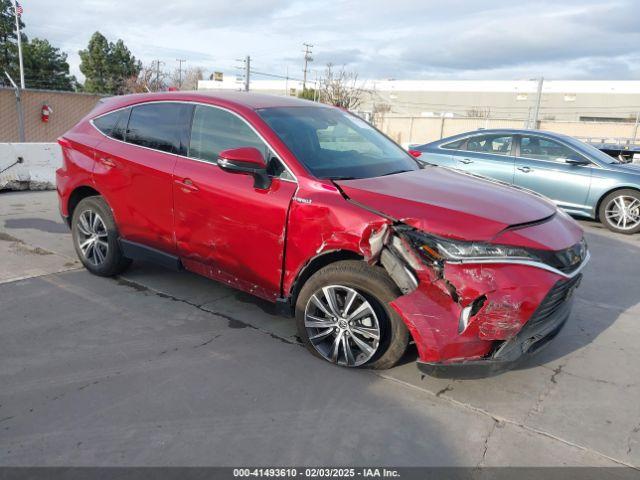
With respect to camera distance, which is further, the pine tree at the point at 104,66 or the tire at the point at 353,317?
the pine tree at the point at 104,66

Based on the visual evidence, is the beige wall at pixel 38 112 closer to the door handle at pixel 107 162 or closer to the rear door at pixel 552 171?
the door handle at pixel 107 162

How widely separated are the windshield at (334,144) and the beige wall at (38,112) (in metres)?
13.7

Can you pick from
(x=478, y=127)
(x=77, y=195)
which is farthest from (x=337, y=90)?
(x=77, y=195)

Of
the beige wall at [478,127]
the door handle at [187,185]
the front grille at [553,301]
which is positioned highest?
the beige wall at [478,127]

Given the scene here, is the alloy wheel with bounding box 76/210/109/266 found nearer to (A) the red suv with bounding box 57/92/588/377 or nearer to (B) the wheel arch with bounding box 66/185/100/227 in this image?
(A) the red suv with bounding box 57/92/588/377

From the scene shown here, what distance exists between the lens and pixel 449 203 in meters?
3.16

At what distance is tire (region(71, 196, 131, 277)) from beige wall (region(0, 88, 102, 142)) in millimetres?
12047

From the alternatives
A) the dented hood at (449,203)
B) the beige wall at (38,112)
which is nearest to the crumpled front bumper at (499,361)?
the dented hood at (449,203)

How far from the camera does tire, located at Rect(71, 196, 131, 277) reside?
15.5 feet

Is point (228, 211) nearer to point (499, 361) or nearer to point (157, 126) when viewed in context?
point (157, 126)

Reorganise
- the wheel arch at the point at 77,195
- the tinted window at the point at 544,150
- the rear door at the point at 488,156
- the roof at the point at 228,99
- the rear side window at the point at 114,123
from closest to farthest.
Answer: the roof at the point at 228,99, the rear side window at the point at 114,123, the wheel arch at the point at 77,195, the tinted window at the point at 544,150, the rear door at the point at 488,156

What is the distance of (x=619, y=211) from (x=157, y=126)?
702cm

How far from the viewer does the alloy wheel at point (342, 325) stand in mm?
3250

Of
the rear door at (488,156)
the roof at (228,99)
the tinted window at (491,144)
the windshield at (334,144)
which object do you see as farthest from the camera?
the tinted window at (491,144)
